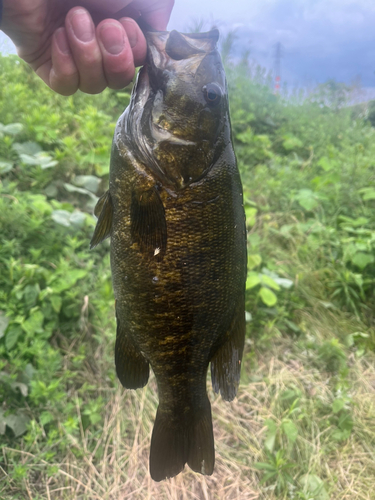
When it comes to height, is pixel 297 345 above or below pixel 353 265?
below

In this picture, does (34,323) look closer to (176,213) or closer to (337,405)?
(176,213)

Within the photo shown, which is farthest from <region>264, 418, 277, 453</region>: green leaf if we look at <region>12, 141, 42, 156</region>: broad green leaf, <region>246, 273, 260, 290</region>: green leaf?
<region>12, 141, 42, 156</region>: broad green leaf

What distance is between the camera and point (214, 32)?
46.3 inches

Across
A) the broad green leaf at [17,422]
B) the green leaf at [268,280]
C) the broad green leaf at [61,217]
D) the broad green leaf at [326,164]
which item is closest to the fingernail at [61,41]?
the broad green leaf at [61,217]

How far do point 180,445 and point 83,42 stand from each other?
1562 mm

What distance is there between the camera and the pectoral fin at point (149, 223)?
3.58 feet

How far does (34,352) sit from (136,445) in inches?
34.8

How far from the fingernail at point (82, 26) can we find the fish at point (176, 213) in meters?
0.24

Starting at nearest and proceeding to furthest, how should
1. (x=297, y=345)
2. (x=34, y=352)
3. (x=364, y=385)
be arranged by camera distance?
(x=34, y=352)
(x=364, y=385)
(x=297, y=345)

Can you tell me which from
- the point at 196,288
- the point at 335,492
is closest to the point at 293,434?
the point at 335,492

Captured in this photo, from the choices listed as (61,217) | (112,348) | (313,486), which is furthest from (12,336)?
(313,486)

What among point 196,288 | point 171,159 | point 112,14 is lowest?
point 196,288

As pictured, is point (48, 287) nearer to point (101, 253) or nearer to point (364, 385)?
point (101, 253)

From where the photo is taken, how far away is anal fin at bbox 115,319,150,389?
1.25 metres
